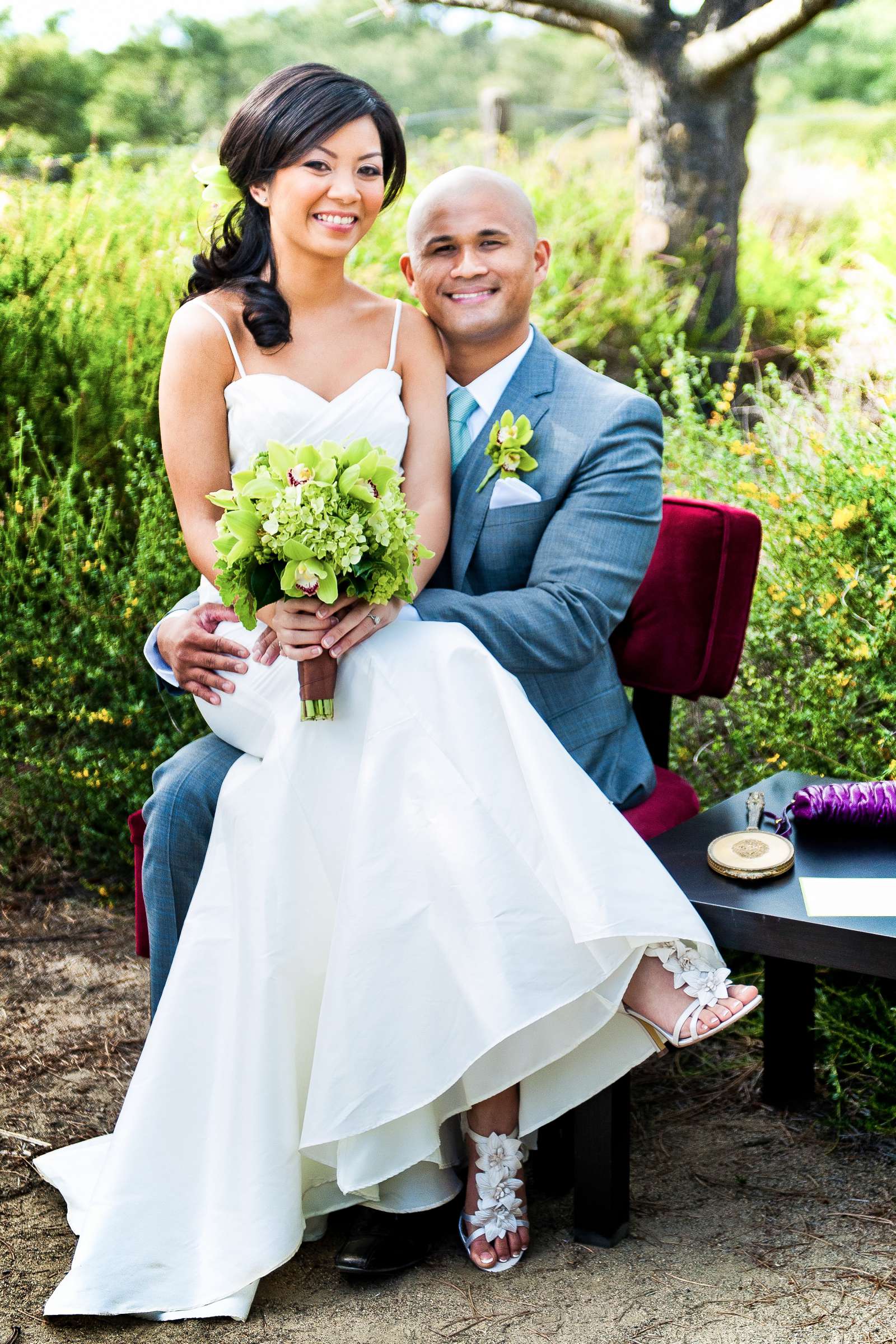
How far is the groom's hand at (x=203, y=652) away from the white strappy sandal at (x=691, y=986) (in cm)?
100

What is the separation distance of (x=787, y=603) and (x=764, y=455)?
2.00 ft

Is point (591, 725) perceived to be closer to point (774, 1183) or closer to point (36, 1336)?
point (774, 1183)

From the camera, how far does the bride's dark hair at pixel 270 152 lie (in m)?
2.68

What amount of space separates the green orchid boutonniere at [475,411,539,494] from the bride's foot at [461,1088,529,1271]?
1.29m

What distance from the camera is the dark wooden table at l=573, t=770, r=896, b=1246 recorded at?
87.9 inches

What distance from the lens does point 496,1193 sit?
242 cm

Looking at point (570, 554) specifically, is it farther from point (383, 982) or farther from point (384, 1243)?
point (384, 1243)

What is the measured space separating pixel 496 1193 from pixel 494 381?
1.73 m

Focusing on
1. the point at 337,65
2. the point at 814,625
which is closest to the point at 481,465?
the point at 814,625

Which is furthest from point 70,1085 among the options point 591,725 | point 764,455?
point 764,455

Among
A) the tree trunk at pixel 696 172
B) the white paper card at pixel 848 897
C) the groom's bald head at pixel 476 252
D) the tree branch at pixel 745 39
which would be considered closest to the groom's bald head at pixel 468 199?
the groom's bald head at pixel 476 252

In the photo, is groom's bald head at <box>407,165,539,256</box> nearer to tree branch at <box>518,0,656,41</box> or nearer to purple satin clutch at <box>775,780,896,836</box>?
purple satin clutch at <box>775,780,896,836</box>

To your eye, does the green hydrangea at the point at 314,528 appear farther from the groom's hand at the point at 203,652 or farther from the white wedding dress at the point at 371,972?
the groom's hand at the point at 203,652

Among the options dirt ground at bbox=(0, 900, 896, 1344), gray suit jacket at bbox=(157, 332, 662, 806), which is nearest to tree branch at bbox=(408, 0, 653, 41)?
gray suit jacket at bbox=(157, 332, 662, 806)
